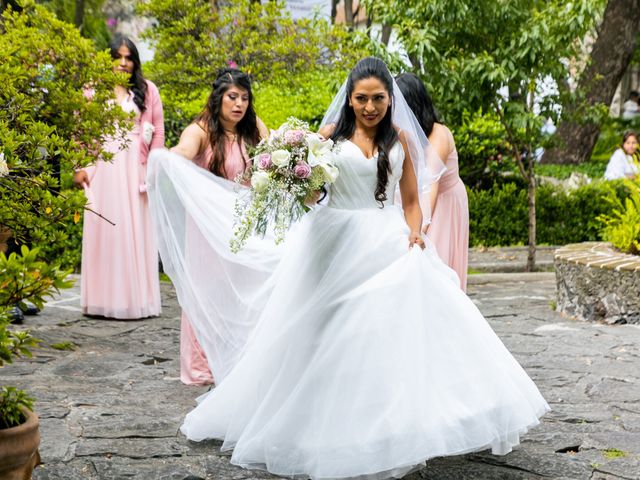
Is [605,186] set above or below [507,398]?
above

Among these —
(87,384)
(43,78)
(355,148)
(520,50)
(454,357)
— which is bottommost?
(87,384)

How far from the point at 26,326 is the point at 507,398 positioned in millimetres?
5298

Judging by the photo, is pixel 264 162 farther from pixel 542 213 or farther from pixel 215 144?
pixel 542 213

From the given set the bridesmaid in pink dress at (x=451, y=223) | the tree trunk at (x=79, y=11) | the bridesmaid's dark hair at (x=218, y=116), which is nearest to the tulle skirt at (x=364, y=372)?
the bridesmaid's dark hair at (x=218, y=116)

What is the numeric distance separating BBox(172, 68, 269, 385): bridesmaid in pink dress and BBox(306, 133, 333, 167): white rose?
71.5 inches

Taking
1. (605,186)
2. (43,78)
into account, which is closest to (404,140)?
(43,78)

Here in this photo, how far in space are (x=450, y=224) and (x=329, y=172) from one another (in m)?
2.64

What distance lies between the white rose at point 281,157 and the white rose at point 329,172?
0.59 ft

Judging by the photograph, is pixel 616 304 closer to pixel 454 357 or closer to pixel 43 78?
pixel 454 357

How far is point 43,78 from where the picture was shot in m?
6.84

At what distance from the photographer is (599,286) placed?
9.40 m

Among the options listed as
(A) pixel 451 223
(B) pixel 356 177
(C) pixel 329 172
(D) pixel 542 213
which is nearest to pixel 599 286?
(A) pixel 451 223

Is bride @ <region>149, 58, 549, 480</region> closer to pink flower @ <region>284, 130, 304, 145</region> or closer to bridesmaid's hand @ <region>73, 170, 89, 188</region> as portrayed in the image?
pink flower @ <region>284, 130, 304, 145</region>

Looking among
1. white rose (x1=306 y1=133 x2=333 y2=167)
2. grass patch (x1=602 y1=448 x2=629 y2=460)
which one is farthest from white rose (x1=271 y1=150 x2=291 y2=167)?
grass patch (x1=602 y1=448 x2=629 y2=460)
